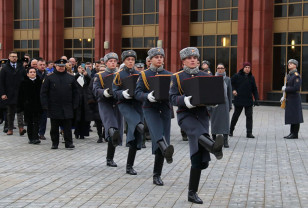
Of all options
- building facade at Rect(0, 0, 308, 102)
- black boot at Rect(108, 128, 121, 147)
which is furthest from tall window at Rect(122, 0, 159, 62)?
black boot at Rect(108, 128, 121, 147)

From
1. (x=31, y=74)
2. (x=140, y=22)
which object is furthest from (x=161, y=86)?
(x=140, y=22)

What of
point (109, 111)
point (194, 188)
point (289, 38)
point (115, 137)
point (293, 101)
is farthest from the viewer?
point (289, 38)

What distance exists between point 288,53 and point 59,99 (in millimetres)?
20208

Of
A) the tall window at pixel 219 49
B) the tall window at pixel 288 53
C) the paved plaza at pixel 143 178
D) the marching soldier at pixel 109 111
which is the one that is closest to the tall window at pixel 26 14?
the tall window at pixel 219 49

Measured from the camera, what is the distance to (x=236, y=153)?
1144 centimetres

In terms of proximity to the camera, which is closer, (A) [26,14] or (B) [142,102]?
(B) [142,102]

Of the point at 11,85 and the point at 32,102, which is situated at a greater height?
the point at 11,85

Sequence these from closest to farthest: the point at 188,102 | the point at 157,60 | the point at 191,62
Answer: the point at 188,102 < the point at 191,62 < the point at 157,60

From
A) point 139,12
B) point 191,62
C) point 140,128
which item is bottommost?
point 140,128

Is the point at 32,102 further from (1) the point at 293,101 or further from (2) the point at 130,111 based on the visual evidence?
(1) the point at 293,101

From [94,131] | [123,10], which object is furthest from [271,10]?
[94,131]

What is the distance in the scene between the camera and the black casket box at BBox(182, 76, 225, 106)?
6.63 m

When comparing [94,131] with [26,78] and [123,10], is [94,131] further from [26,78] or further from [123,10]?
[123,10]

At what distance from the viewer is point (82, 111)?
1430 cm
